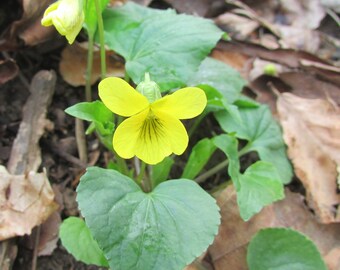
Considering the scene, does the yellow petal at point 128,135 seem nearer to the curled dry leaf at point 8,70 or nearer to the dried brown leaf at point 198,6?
the curled dry leaf at point 8,70

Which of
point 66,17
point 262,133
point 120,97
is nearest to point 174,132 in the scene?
point 120,97

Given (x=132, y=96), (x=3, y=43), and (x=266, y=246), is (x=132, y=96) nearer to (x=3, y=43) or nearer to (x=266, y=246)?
(x=266, y=246)

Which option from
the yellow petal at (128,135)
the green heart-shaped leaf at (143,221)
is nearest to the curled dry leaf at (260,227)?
the green heart-shaped leaf at (143,221)

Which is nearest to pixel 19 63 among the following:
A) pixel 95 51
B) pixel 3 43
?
pixel 3 43

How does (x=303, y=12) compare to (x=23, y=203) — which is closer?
(x=23, y=203)

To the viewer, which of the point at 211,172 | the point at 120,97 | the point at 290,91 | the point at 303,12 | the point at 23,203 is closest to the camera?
the point at 120,97

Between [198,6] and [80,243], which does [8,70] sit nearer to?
[80,243]
